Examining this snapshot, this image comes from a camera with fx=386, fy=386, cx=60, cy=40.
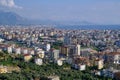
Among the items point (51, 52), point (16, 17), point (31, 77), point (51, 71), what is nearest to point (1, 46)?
point (51, 52)

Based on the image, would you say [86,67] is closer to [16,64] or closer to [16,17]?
[16,64]

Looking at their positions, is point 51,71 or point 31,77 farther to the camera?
point 51,71

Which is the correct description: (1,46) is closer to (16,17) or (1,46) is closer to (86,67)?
(86,67)

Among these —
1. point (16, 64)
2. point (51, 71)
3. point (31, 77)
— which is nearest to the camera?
point (31, 77)

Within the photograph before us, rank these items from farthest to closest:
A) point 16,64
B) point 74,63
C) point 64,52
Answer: point 64,52, point 74,63, point 16,64

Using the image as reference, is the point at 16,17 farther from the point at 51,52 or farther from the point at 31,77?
the point at 31,77

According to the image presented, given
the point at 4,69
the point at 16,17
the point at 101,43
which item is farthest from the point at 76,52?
the point at 16,17

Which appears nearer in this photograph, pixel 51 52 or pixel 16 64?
pixel 16 64

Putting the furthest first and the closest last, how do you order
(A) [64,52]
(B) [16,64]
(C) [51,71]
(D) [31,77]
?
(A) [64,52]
(B) [16,64]
(C) [51,71]
(D) [31,77]

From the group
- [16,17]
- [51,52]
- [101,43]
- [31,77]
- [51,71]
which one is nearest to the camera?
[31,77]
